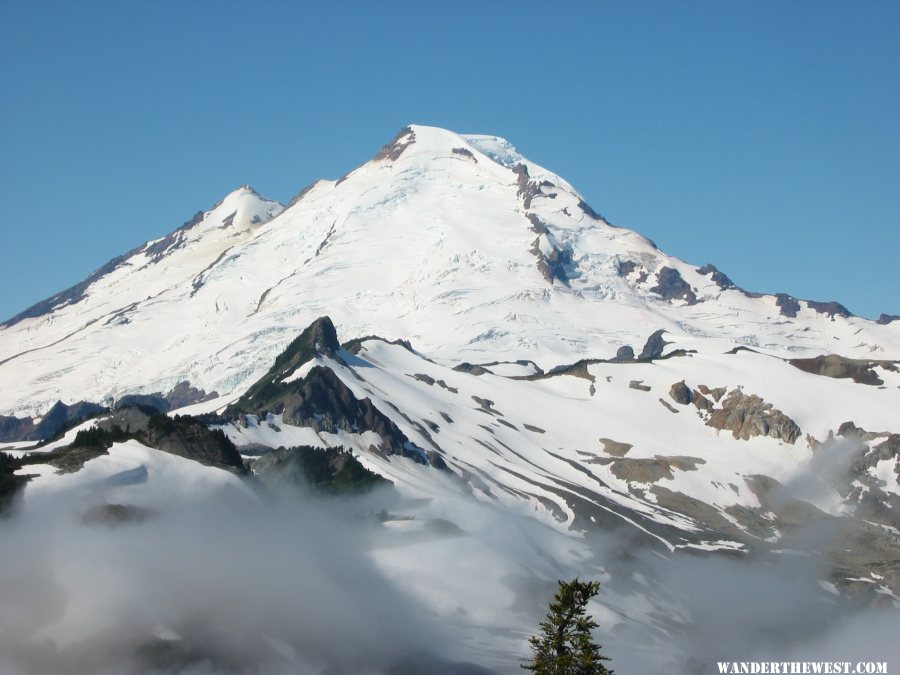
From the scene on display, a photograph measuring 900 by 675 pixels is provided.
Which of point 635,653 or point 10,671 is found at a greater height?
point 635,653

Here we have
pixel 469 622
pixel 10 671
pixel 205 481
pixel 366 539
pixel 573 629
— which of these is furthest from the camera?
pixel 366 539

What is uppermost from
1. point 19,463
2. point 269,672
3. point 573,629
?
point 19,463

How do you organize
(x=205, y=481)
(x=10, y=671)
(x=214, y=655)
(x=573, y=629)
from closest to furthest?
(x=573, y=629), (x=10, y=671), (x=214, y=655), (x=205, y=481)

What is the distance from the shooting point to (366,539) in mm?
195125

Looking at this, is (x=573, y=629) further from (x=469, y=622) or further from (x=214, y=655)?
(x=469, y=622)

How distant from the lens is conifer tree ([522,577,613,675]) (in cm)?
7212

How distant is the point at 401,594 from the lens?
179 meters

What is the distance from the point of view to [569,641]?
73.3 m

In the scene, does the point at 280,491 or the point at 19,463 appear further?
the point at 280,491

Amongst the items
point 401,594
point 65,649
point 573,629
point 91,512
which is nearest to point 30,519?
point 91,512

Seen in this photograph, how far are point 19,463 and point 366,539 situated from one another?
58.8m

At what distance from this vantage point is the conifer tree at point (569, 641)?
72.1 meters

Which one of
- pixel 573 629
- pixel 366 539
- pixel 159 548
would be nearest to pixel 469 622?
pixel 366 539

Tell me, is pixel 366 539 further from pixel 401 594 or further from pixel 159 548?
pixel 159 548
